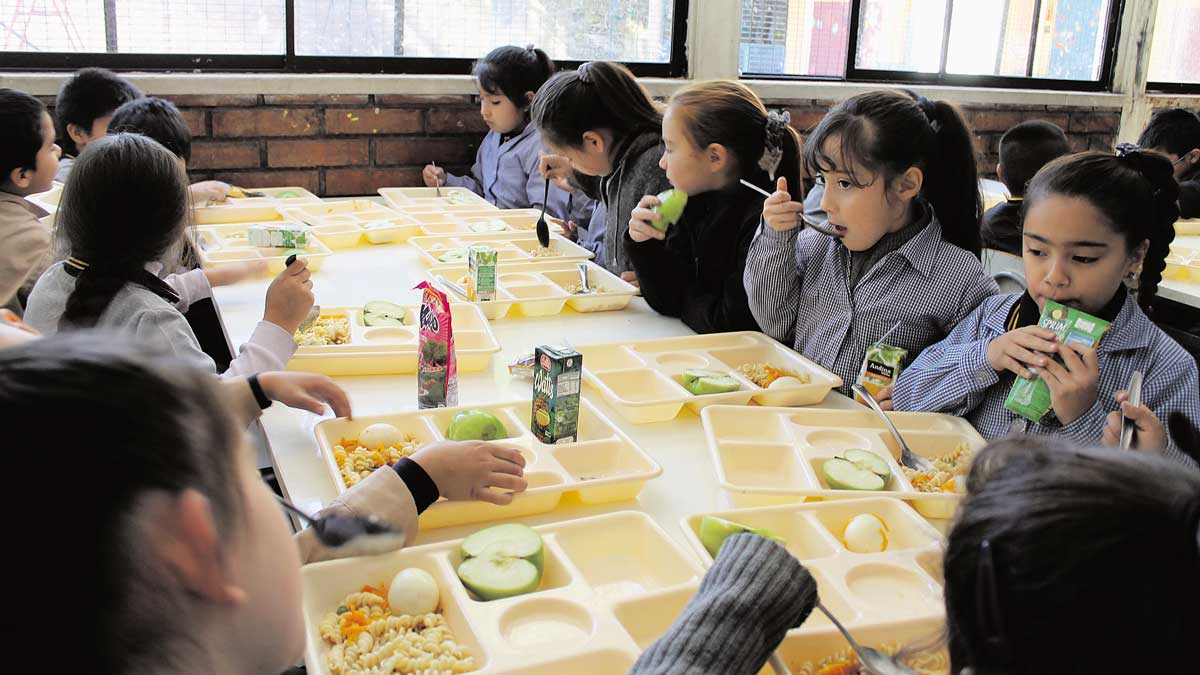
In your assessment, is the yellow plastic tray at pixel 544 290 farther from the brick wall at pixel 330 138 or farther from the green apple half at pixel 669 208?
the brick wall at pixel 330 138

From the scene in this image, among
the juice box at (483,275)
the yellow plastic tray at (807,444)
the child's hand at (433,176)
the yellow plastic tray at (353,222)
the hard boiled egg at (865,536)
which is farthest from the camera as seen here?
the child's hand at (433,176)

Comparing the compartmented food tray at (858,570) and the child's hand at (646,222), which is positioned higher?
the child's hand at (646,222)

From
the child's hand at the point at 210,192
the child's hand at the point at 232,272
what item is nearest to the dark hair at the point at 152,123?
the child's hand at the point at 210,192

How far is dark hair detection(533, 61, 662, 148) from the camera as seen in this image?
8.76 ft

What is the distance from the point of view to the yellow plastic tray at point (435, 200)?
339 cm

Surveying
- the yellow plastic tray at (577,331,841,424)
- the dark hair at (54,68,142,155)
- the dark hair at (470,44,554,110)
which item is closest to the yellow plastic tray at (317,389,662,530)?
the yellow plastic tray at (577,331,841,424)

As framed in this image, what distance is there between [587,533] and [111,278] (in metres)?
1.01

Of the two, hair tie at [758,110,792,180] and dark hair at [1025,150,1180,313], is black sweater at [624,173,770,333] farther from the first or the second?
dark hair at [1025,150,1180,313]

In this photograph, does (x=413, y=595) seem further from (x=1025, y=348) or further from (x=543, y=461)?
(x=1025, y=348)

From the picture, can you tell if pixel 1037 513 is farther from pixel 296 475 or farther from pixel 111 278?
pixel 111 278

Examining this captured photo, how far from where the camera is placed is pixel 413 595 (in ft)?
3.63

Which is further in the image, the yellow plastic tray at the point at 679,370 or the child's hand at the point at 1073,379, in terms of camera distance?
the yellow plastic tray at the point at 679,370

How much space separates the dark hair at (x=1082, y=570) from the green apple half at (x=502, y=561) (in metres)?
0.56

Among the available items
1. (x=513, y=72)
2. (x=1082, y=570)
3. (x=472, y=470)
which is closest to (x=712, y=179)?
(x=472, y=470)
